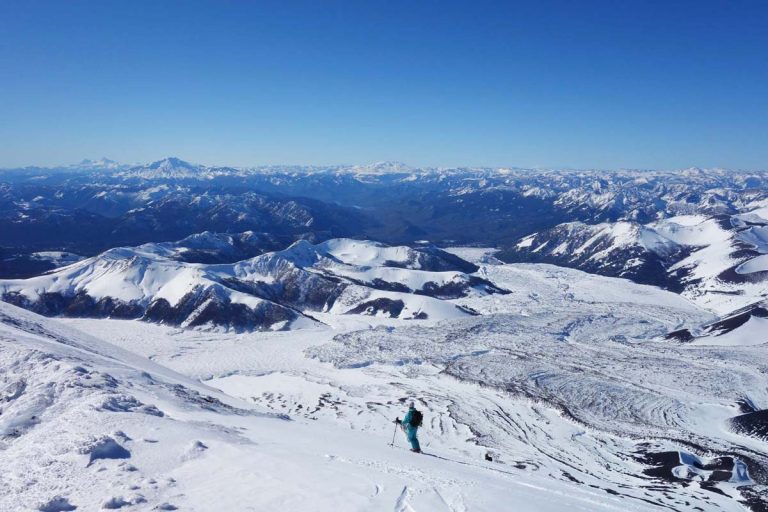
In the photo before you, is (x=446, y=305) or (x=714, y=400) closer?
(x=714, y=400)

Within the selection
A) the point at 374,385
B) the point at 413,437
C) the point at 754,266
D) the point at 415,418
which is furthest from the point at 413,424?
the point at 754,266

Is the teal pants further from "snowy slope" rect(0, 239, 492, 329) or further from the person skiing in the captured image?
"snowy slope" rect(0, 239, 492, 329)

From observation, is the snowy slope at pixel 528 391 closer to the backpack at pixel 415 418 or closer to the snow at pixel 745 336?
the backpack at pixel 415 418

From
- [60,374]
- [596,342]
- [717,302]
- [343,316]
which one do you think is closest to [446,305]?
[343,316]

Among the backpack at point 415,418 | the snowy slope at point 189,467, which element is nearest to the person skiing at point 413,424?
the backpack at point 415,418

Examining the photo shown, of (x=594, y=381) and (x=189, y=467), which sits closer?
(x=189, y=467)

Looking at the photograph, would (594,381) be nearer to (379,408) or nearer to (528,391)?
(528,391)

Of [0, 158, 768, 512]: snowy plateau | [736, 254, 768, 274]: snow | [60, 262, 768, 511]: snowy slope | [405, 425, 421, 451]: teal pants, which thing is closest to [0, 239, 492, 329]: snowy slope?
[0, 158, 768, 512]: snowy plateau

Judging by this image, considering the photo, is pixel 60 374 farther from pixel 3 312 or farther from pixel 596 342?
pixel 596 342
